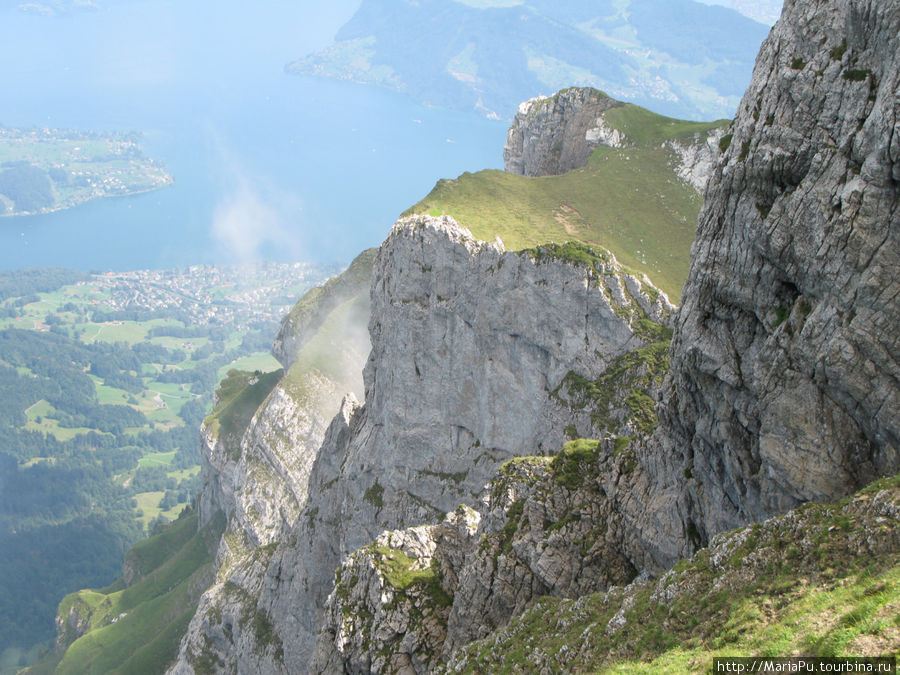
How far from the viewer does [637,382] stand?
6312 centimetres

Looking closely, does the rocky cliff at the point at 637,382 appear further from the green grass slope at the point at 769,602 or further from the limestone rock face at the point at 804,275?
the green grass slope at the point at 769,602

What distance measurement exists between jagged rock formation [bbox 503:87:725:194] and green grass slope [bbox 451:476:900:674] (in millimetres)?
71663

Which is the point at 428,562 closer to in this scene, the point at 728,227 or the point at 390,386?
the point at 728,227

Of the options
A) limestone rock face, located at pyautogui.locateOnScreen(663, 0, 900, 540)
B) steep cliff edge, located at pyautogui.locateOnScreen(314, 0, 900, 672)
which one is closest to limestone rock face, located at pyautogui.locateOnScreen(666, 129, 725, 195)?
steep cliff edge, located at pyautogui.locateOnScreen(314, 0, 900, 672)

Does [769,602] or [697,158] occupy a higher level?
[697,158]

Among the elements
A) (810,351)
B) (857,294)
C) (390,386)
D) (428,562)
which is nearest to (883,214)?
(857,294)

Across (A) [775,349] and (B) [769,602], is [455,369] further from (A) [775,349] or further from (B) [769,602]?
(B) [769,602]

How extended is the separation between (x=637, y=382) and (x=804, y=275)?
39.1 meters

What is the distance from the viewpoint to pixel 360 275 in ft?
506

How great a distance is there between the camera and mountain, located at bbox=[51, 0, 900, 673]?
882 inches

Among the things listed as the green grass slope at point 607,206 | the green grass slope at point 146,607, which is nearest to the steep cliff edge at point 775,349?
the green grass slope at point 607,206

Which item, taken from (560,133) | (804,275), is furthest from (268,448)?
(804,275)

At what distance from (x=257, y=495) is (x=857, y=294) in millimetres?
120149

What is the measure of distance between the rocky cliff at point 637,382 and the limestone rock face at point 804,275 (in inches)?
2.9
